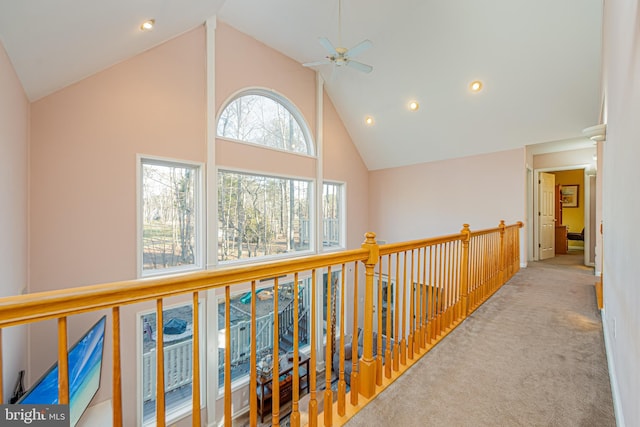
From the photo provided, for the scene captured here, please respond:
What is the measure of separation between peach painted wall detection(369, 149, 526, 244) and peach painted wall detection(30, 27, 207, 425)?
16.0ft

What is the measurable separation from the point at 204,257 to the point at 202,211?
27.9 inches

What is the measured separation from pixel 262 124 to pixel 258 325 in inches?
147

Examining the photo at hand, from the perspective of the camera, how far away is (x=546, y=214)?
6.14 meters

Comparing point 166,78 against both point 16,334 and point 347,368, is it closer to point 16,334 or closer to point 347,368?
point 16,334

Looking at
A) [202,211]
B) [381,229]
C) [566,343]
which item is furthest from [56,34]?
[381,229]

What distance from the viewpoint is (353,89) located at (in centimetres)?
570

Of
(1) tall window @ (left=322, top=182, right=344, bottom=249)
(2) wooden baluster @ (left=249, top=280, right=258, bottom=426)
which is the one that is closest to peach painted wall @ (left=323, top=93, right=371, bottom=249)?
(1) tall window @ (left=322, top=182, right=344, bottom=249)

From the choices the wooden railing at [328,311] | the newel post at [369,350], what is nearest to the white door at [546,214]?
the wooden railing at [328,311]

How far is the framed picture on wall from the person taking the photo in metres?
7.94

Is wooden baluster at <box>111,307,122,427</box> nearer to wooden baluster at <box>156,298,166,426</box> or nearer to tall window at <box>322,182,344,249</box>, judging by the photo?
wooden baluster at <box>156,298,166,426</box>

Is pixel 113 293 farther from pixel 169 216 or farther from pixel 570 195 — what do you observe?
pixel 570 195

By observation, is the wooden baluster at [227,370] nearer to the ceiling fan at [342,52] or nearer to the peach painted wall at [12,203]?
the peach painted wall at [12,203]

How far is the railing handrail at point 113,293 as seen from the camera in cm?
72

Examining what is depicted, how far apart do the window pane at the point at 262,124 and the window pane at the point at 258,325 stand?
9.04 ft
